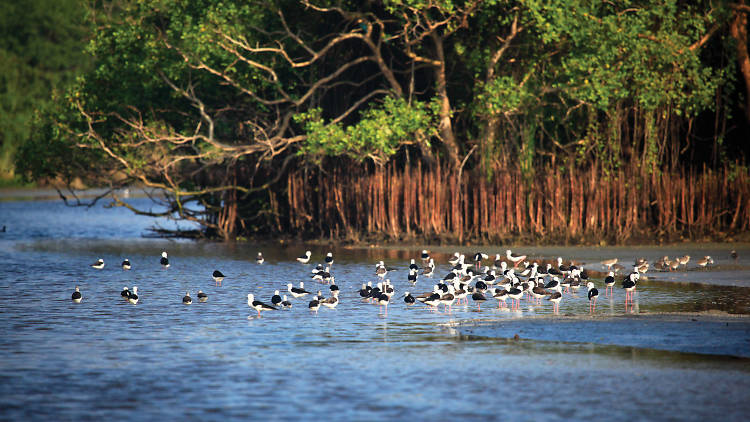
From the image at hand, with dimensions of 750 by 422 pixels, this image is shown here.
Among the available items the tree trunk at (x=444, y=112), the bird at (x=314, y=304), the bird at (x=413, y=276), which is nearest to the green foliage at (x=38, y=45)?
the tree trunk at (x=444, y=112)

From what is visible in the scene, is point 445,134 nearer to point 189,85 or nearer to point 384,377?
point 189,85

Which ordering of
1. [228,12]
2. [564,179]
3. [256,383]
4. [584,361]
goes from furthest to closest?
[228,12]
[564,179]
[584,361]
[256,383]

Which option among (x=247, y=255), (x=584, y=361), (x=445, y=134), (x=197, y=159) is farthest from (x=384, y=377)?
(x=197, y=159)

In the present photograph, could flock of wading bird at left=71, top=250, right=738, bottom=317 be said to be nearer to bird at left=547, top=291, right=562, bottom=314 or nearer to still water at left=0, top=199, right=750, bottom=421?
bird at left=547, top=291, right=562, bottom=314

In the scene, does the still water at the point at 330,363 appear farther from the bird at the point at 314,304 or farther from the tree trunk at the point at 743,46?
the tree trunk at the point at 743,46

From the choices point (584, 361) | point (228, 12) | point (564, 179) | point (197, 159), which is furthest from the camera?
point (197, 159)

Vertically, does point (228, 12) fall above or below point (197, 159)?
above

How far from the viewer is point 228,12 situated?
108 ft

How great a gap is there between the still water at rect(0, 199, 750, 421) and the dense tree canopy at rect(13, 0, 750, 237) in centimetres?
980

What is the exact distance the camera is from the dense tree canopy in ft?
102

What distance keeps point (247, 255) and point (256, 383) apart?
19.1m

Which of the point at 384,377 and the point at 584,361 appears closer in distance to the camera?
the point at 384,377

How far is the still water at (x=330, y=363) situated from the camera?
10633mm

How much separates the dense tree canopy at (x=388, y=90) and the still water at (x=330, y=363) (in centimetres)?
980
